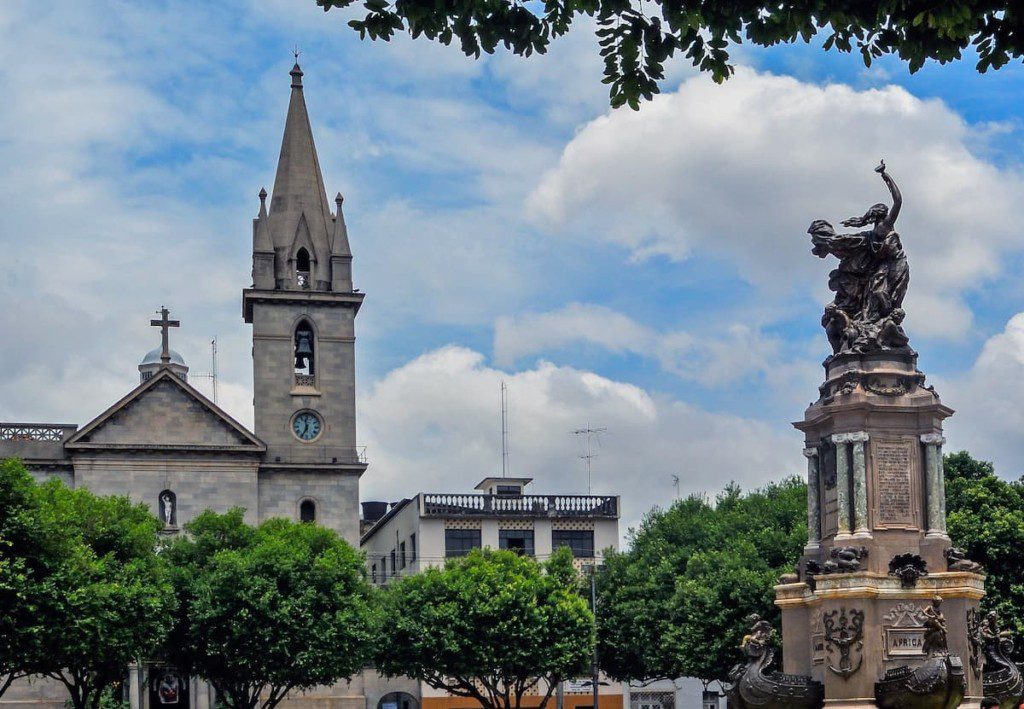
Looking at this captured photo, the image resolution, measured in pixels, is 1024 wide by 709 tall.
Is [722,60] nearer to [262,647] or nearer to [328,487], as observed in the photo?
[262,647]

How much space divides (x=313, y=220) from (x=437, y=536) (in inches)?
708

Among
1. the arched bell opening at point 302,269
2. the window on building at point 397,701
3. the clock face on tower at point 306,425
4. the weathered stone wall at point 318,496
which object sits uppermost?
the arched bell opening at point 302,269

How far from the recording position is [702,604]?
62.8 m

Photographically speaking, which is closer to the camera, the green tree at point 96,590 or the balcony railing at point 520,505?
the green tree at point 96,590

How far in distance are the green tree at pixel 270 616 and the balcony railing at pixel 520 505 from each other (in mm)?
21391

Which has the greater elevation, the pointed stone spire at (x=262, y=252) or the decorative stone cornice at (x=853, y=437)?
the pointed stone spire at (x=262, y=252)

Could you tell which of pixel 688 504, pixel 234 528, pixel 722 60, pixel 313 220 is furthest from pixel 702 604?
pixel 722 60

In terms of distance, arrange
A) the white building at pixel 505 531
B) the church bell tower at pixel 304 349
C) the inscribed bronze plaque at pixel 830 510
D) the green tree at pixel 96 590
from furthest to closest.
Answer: the white building at pixel 505 531, the church bell tower at pixel 304 349, the green tree at pixel 96 590, the inscribed bronze plaque at pixel 830 510

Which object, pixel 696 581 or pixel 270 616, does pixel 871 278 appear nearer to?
pixel 696 581

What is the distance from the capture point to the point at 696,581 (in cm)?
6369

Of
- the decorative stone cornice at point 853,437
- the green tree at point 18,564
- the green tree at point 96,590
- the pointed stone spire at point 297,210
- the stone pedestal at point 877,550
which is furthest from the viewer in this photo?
the pointed stone spire at point 297,210

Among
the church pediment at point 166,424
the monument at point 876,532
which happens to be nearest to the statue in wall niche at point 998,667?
the monument at point 876,532

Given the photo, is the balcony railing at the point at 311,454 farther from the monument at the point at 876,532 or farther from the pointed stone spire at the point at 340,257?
the monument at the point at 876,532

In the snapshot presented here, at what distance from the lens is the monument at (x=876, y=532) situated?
3055cm
